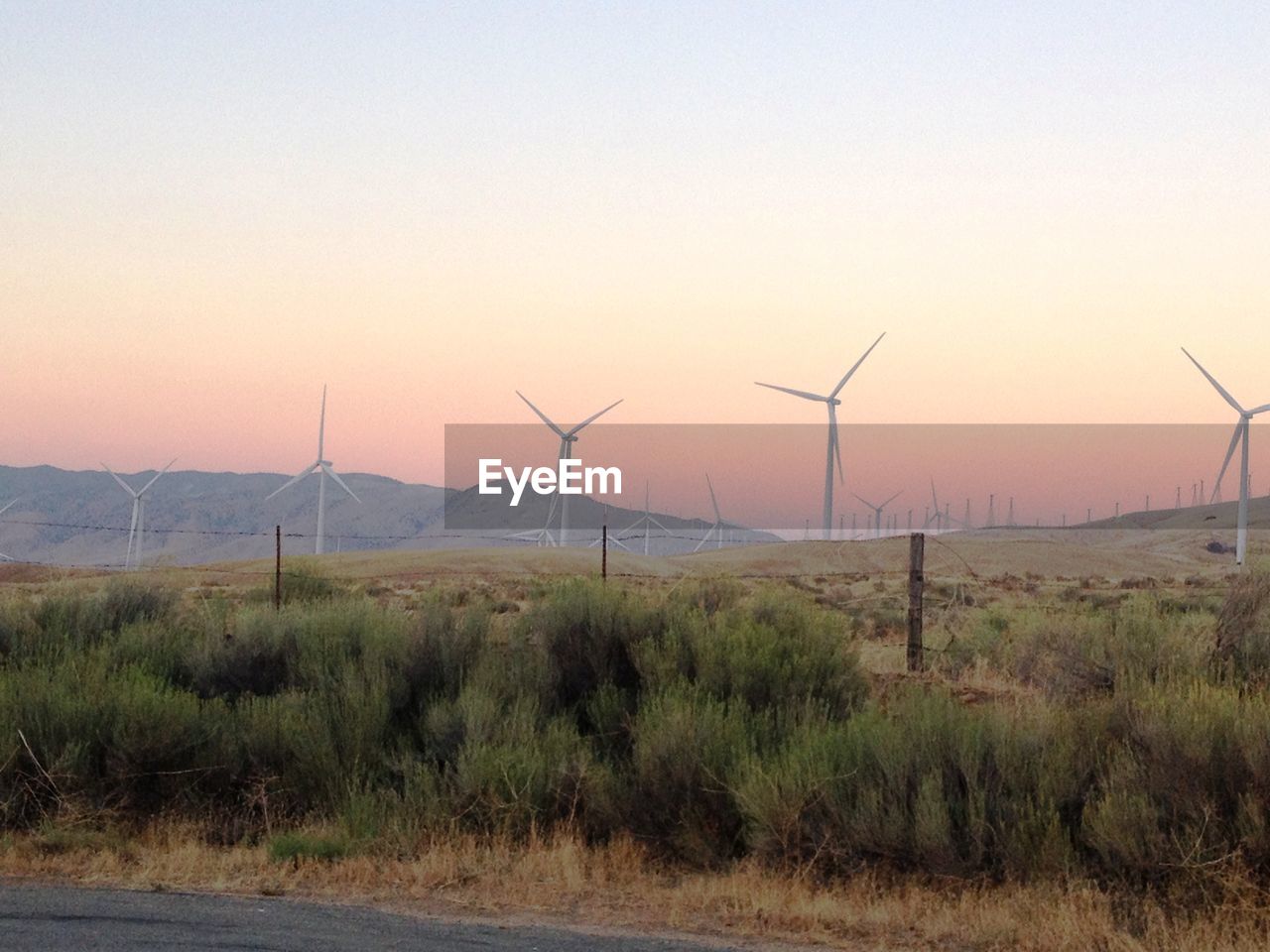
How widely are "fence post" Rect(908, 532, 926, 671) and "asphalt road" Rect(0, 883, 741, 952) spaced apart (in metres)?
10.5

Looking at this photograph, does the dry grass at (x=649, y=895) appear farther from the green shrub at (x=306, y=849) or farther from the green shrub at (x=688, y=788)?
the green shrub at (x=688, y=788)

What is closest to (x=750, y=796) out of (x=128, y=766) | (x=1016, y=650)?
(x=128, y=766)

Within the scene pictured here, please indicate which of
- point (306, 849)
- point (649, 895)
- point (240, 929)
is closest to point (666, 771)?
point (649, 895)

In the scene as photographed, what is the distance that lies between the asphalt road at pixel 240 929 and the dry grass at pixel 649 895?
1.45 feet

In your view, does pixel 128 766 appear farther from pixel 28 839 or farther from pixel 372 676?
pixel 372 676

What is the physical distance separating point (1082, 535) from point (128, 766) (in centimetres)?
18260

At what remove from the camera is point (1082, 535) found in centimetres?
18388

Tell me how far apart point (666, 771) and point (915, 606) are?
27.5 ft

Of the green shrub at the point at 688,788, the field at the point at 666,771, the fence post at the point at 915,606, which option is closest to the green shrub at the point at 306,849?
the field at the point at 666,771

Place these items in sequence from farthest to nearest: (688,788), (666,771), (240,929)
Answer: (666,771) → (688,788) → (240,929)

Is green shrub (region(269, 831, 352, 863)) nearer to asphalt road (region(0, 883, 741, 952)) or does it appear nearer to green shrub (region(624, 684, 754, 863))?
asphalt road (region(0, 883, 741, 952))

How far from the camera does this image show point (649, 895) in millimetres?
11367

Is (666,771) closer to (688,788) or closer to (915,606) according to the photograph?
(688,788)

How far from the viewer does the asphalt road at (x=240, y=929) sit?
9.63m
